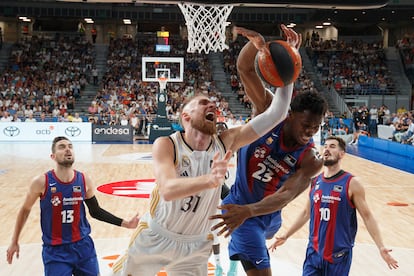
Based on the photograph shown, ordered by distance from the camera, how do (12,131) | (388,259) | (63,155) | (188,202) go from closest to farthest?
1. (188,202)
2. (388,259)
3. (63,155)
4. (12,131)

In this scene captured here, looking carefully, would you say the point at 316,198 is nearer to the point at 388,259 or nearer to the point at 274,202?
the point at 388,259

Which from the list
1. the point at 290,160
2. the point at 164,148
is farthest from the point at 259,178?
the point at 164,148

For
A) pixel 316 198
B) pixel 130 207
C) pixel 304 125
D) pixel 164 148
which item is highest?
pixel 304 125

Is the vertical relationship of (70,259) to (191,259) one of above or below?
below

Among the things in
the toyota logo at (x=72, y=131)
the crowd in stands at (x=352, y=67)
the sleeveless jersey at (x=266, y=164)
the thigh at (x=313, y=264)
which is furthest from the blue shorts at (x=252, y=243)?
the crowd in stands at (x=352, y=67)

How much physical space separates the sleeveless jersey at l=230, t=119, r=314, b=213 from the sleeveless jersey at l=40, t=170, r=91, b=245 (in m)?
1.30

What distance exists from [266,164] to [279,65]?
35.0 inches

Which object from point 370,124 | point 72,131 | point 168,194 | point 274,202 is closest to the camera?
point 168,194

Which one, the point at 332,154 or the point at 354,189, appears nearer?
the point at 354,189

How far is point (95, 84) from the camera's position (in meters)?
27.2

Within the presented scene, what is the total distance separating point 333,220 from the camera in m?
4.04

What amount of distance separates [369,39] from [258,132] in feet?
110

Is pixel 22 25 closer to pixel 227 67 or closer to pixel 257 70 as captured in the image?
pixel 227 67

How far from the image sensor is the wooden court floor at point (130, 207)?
241 inches
